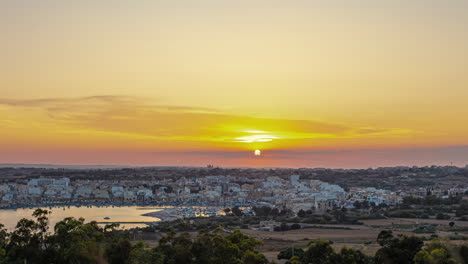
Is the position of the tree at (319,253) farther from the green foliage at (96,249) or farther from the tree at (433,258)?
the tree at (433,258)

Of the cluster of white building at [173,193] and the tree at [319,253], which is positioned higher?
the tree at [319,253]

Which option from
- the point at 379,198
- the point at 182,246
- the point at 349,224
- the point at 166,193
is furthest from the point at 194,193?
the point at 182,246

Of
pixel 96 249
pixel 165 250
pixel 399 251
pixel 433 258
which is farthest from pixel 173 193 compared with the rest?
pixel 433 258

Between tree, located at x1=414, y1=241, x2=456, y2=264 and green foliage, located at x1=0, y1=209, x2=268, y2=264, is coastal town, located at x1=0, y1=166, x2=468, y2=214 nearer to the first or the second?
green foliage, located at x1=0, y1=209, x2=268, y2=264

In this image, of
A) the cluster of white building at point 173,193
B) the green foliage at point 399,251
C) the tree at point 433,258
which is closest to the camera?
the tree at point 433,258

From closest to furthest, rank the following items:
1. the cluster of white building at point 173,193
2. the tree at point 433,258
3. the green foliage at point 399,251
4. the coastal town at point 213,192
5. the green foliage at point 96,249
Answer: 1. the tree at point 433,258
2. the green foliage at point 96,249
3. the green foliage at point 399,251
4. the coastal town at point 213,192
5. the cluster of white building at point 173,193

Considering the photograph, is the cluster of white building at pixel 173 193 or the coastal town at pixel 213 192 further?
the cluster of white building at pixel 173 193

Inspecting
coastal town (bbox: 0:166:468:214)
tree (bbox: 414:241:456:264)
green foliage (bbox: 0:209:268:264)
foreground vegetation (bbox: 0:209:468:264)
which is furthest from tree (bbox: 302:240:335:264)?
coastal town (bbox: 0:166:468:214)

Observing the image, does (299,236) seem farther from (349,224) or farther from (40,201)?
(40,201)

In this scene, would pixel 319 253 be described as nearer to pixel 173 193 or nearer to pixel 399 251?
pixel 399 251

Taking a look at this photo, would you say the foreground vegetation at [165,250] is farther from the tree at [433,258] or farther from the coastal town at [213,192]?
the coastal town at [213,192]

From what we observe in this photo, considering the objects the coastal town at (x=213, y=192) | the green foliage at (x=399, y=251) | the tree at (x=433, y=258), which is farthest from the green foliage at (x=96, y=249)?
the coastal town at (x=213, y=192)
